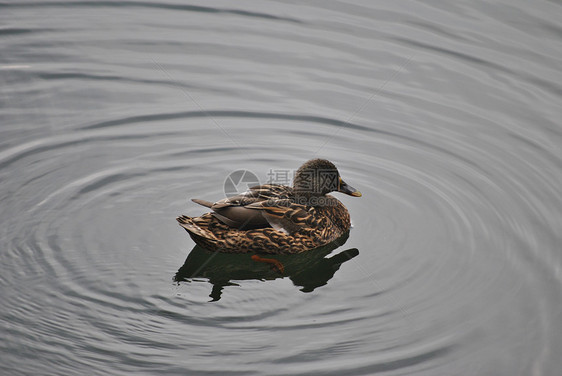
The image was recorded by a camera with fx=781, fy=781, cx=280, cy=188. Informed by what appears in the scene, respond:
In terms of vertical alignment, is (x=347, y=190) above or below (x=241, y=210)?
above

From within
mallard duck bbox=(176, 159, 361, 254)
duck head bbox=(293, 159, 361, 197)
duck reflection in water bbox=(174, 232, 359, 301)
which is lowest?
duck reflection in water bbox=(174, 232, 359, 301)

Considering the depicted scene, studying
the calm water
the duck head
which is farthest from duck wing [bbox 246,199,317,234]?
the calm water

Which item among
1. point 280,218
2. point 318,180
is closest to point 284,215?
point 280,218

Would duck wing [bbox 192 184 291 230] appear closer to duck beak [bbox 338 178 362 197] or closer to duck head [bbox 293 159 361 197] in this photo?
duck head [bbox 293 159 361 197]

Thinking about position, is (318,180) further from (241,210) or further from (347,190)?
(241,210)

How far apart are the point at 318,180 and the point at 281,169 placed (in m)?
0.99

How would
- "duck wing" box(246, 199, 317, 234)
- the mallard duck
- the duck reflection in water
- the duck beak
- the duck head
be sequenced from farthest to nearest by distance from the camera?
the duck beak < the duck head < "duck wing" box(246, 199, 317, 234) < the mallard duck < the duck reflection in water

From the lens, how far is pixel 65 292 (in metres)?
7.18

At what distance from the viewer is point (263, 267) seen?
8117 mm

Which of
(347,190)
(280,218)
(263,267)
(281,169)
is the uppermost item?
(281,169)

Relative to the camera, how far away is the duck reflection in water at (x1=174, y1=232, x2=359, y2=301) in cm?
775

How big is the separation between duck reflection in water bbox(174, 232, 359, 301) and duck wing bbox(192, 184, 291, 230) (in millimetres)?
358

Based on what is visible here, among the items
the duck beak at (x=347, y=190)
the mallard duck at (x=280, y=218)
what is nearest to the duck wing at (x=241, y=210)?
the mallard duck at (x=280, y=218)

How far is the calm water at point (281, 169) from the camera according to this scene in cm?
675
